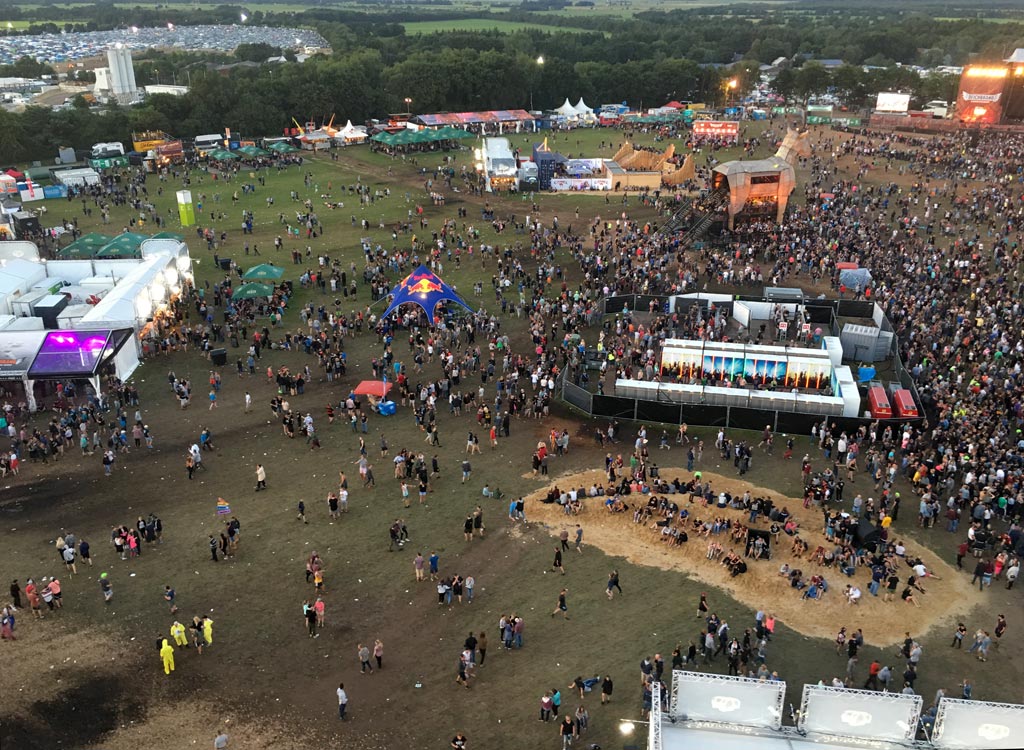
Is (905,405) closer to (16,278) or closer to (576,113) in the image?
(16,278)

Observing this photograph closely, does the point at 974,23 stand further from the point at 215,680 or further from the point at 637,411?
the point at 215,680

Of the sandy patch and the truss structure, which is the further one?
the sandy patch

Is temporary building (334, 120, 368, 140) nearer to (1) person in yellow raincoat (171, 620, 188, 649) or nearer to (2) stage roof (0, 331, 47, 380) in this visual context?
(2) stage roof (0, 331, 47, 380)

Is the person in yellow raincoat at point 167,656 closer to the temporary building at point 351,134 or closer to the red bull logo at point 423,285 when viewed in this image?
the red bull logo at point 423,285

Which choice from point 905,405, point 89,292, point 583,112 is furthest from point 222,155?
point 905,405

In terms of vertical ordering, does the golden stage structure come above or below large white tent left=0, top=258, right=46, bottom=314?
above

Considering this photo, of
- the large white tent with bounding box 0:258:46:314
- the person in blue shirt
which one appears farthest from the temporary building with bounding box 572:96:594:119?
the person in blue shirt
